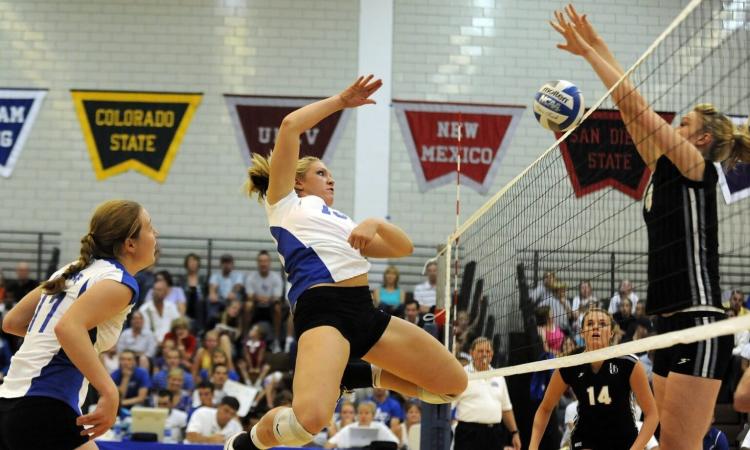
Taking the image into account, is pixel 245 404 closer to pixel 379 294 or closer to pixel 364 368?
pixel 379 294

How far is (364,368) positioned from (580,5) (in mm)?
14522

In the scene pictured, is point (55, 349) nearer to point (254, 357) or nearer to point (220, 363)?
point (220, 363)

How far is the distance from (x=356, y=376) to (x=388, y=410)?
7.26 metres

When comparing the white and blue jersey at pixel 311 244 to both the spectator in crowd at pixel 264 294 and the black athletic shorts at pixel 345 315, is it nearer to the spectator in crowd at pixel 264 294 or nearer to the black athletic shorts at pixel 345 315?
the black athletic shorts at pixel 345 315

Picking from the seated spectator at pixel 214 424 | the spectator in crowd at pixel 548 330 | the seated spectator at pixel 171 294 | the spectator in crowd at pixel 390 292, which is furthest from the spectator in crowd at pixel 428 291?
the seated spectator at pixel 214 424

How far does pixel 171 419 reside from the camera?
12.5 meters

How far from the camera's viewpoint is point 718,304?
4820 mm

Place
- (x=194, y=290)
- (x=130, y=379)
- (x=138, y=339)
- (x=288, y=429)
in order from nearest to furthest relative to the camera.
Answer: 1. (x=288, y=429)
2. (x=130, y=379)
3. (x=138, y=339)
4. (x=194, y=290)

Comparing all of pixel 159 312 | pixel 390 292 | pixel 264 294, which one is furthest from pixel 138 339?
pixel 390 292

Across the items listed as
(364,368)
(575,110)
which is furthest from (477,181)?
(364,368)

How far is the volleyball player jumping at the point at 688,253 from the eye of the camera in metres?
4.80

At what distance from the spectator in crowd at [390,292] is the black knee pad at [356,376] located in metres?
10.5

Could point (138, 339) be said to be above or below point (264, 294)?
below

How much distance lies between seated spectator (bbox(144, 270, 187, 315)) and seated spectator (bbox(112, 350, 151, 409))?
281cm
